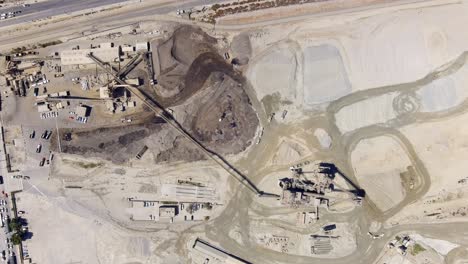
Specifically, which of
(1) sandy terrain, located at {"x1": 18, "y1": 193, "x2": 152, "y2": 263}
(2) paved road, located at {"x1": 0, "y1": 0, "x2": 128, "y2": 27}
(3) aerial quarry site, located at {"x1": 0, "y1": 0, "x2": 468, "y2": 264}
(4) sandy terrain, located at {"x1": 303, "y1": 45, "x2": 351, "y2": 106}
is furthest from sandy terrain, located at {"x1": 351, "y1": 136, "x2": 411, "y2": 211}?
(2) paved road, located at {"x1": 0, "y1": 0, "x2": 128, "y2": 27}

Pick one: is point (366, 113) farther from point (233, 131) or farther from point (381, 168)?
point (233, 131)

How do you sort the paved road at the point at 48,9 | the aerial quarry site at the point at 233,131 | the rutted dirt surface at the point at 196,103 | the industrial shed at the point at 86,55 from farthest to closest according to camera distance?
the paved road at the point at 48,9, the industrial shed at the point at 86,55, the rutted dirt surface at the point at 196,103, the aerial quarry site at the point at 233,131

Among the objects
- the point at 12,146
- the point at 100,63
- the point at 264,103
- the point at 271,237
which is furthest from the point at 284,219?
the point at 12,146

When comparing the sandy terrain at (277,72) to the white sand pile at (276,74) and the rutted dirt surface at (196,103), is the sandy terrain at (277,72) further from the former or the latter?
the rutted dirt surface at (196,103)

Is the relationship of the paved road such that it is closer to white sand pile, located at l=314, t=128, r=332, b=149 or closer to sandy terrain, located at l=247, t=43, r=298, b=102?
sandy terrain, located at l=247, t=43, r=298, b=102

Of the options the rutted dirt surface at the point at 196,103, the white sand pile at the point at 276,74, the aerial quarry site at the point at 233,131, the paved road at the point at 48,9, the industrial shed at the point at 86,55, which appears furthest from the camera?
the paved road at the point at 48,9

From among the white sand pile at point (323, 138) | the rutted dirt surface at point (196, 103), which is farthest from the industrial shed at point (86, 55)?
the white sand pile at point (323, 138)

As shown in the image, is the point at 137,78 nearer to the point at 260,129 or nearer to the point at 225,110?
the point at 225,110
